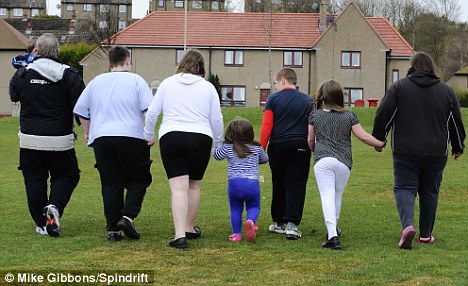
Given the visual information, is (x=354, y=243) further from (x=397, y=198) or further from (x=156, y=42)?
(x=156, y=42)

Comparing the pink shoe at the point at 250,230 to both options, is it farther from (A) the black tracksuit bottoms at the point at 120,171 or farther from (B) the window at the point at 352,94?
(B) the window at the point at 352,94

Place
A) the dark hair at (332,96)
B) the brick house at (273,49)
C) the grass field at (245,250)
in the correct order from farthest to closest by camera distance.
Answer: the brick house at (273,49)
the dark hair at (332,96)
the grass field at (245,250)

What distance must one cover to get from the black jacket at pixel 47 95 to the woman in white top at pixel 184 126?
125cm

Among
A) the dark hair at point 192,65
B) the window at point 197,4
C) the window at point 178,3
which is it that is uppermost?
the window at point 178,3

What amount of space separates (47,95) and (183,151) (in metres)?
1.97

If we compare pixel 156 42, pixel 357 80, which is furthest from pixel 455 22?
pixel 156 42

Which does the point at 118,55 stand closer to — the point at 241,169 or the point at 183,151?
the point at 183,151

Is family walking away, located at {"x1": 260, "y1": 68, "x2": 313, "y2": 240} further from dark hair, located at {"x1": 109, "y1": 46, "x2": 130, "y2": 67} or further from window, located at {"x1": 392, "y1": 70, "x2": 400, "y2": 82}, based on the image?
window, located at {"x1": 392, "y1": 70, "x2": 400, "y2": 82}

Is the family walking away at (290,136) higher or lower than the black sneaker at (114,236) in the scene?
higher

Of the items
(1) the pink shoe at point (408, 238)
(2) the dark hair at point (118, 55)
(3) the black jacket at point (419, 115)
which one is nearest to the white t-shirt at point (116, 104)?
(2) the dark hair at point (118, 55)

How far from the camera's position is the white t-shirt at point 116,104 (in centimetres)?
962

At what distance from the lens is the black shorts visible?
923cm

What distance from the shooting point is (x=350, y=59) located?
212 ft

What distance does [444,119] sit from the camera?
952cm
